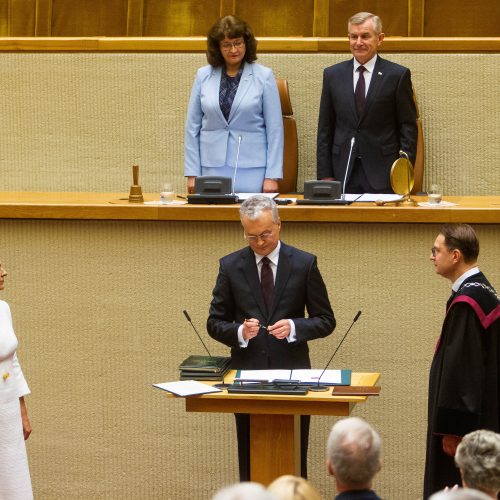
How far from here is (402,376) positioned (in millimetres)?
5234

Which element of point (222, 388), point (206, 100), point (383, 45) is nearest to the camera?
point (222, 388)

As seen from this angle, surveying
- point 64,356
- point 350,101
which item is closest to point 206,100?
point 350,101

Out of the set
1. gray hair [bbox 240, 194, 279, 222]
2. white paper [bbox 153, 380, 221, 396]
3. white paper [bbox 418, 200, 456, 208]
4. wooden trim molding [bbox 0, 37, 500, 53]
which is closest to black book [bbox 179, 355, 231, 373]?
white paper [bbox 153, 380, 221, 396]

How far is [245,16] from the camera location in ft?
23.3

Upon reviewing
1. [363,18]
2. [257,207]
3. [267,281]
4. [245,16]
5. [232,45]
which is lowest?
[267,281]

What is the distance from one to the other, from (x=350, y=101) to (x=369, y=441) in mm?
3195

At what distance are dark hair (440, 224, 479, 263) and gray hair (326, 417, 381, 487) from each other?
1.31m

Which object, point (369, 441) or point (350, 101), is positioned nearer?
point (369, 441)

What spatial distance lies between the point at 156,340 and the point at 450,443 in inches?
66.0

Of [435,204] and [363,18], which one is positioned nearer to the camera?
[435,204]

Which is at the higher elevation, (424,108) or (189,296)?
(424,108)

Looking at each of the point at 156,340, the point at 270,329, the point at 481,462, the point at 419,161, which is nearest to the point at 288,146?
the point at 419,161

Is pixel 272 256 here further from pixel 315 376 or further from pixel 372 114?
pixel 372 114

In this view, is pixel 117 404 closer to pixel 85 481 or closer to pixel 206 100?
pixel 85 481
